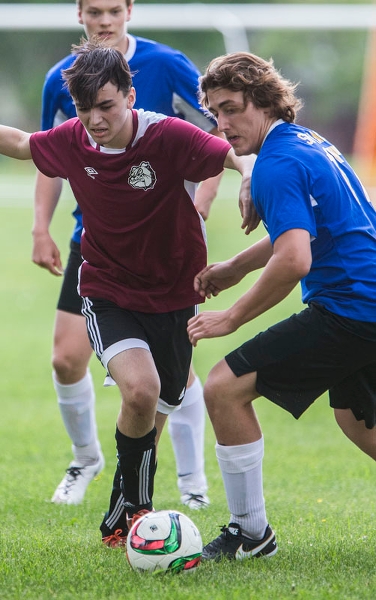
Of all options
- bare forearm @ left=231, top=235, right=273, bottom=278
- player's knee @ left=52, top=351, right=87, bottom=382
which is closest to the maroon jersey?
bare forearm @ left=231, top=235, right=273, bottom=278

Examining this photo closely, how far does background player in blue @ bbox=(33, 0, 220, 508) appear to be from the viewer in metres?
5.20

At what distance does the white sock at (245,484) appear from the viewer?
3965mm

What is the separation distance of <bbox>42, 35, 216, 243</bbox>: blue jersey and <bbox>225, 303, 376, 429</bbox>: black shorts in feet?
6.23

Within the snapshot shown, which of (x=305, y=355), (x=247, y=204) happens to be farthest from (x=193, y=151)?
(x=305, y=355)

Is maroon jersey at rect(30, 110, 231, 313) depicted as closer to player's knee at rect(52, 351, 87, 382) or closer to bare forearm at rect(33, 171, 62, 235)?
bare forearm at rect(33, 171, 62, 235)

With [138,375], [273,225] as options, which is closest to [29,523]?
[138,375]

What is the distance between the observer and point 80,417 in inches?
223

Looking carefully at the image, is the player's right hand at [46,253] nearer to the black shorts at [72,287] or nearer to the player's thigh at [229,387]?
the black shorts at [72,287]

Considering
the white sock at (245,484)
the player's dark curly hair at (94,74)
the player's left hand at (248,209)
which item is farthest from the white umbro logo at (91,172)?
the white sock at (245,484)

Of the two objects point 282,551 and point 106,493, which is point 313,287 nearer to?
point 282,551

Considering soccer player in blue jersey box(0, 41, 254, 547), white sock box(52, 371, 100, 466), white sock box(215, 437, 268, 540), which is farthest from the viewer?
white sock box(52, 371, 100, 466)

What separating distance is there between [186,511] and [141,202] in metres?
1.79

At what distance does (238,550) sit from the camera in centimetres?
400

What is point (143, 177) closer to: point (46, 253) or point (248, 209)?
point (248, 209)
